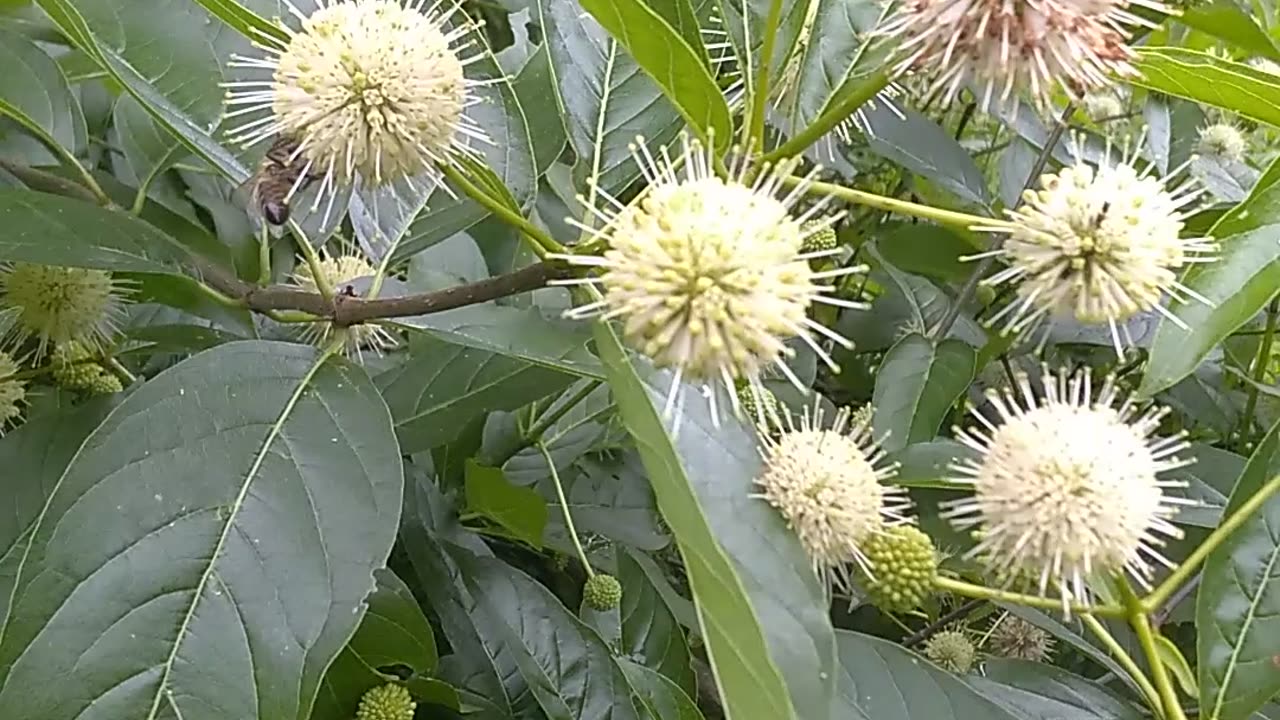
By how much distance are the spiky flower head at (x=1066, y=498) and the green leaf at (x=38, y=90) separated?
1058mm

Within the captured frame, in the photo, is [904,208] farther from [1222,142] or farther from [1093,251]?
[1222,142]

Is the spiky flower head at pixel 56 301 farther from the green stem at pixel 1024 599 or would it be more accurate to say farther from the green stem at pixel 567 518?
the green stem at pixel 1024 599

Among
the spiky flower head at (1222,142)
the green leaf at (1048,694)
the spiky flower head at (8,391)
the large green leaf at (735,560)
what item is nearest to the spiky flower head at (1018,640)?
the green leaf at (1048,694)

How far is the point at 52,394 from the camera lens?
1.49 m

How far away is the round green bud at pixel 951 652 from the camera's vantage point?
1.69 meters

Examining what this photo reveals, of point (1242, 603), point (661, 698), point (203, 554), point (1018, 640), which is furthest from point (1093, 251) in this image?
point (1018, 640)

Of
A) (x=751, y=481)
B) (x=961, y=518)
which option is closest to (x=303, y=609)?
(x=751, y=481)

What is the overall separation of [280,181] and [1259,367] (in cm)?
160

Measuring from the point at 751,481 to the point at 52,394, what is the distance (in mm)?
1026

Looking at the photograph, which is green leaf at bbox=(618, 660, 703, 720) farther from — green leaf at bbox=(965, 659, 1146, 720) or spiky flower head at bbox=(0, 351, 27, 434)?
spiky flower head at bbox=(0, 351, 27, 434)

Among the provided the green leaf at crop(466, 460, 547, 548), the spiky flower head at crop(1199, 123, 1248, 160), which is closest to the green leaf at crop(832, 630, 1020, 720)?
the green leaf at crop(466, 460, 547, 548)

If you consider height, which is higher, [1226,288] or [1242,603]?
[1226,288]

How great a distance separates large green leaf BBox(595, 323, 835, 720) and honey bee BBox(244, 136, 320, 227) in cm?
33

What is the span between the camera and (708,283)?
84 centimetres
